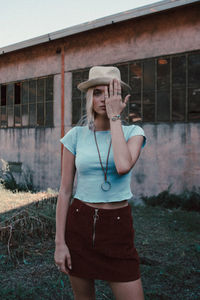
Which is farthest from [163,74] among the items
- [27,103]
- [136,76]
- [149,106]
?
[27,103]

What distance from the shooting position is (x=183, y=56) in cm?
756

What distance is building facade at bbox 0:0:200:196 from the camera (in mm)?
7461

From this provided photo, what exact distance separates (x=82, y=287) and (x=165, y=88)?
674cm

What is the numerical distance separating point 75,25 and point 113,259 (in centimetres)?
841

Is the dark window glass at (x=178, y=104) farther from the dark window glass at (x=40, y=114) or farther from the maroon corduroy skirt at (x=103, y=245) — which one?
the maroon corduroy skirt at (x=103, y=245)

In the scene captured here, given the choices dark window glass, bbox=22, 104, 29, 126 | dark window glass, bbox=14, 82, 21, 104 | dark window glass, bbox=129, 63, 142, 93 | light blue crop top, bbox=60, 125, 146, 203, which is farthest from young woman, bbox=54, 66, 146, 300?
dark window glass, bbox=14, 82, 21, 104

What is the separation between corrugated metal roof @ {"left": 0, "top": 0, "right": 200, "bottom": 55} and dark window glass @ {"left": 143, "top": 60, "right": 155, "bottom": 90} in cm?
121

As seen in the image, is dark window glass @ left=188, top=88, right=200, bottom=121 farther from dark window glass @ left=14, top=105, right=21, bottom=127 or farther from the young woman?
dark window glass @ left=14, top=105, right=21, bottom=127

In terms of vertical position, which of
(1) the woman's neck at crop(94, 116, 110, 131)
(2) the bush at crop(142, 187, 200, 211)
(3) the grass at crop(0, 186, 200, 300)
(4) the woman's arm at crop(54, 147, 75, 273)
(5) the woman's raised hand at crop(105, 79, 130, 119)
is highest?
(5) the woman's raised hand at crop(105, 79, 130, 119)

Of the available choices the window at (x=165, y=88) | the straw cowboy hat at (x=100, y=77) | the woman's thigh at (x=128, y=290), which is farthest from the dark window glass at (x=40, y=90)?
the woman's thigh at (x=128, y=290)

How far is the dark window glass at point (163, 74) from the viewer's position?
7.82 m

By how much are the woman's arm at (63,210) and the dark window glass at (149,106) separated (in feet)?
20.9

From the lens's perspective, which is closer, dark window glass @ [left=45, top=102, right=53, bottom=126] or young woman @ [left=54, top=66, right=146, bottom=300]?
young woman @ [left=54, top=66, right=146, bottom=300]

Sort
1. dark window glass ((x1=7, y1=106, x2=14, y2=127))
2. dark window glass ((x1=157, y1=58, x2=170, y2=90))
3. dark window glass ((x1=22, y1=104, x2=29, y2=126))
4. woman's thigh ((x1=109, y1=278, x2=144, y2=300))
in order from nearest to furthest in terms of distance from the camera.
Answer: woman's thigh ((x1=109, y1=278, x2=144, y2=300)) → dark window glass ((x1=157, y1=58, x2=170, y2=90)) → dark window glass ((x1=22, y1=104, x2=29, y2=126)) → dark window glass ((x1=7, y1=106, x2=14, y2=127))
